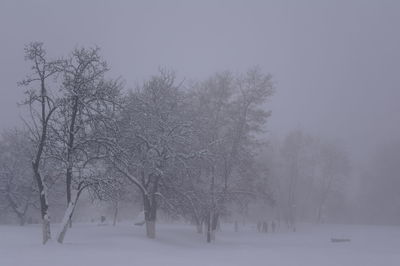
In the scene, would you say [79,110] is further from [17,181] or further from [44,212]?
[17,181]

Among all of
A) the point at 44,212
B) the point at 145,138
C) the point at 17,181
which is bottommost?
the point at 44,212

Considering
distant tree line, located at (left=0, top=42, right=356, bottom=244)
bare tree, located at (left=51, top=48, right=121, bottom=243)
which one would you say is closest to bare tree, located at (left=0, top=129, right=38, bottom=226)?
distant tree line, located at (left=0, top=42, right=356, bottom=244)

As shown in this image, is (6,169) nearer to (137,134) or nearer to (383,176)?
(137,134)

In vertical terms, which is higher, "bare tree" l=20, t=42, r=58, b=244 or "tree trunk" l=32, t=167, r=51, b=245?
"bare tree" l=20, t=42, r=58, b=244

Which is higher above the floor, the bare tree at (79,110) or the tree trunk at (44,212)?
the bare tree at (79,110)

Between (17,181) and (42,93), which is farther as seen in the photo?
(17,181)

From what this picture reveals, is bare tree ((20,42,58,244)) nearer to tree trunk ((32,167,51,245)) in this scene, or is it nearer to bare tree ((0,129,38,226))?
tree trunk ((32,167,51,245))

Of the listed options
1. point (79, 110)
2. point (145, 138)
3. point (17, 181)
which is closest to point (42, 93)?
point (79, 110)

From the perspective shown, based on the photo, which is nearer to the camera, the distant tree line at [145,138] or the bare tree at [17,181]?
the distant tree line at [145,138]

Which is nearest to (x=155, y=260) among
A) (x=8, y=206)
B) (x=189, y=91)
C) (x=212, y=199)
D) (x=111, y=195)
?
(x=111, y=195)

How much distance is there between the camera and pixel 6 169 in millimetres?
45375

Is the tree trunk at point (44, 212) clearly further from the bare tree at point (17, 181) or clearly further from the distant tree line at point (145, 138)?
the bare tree at point (17, 181)

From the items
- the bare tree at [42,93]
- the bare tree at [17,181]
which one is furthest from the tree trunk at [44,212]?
the bare tree at [17,181]

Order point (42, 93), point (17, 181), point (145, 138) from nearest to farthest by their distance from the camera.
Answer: point (42, 93)
point (145, 138)
point (17, 181)
